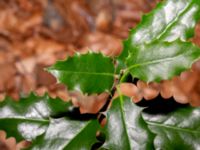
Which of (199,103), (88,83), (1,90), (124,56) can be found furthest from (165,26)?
(1,90)

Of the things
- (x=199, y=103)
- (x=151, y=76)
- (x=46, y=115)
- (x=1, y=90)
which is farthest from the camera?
(x=1, y=90)

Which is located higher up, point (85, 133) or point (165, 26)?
point (165, 26)

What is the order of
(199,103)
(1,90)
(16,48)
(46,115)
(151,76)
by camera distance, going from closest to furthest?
(151,76), (46,115), (199,103), (1,90), (16,48)

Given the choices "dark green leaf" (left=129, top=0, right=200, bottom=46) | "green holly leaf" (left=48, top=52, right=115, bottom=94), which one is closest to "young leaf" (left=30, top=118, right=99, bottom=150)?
"green holly leaf" (left=48, top=52, right=115, bottom=94)

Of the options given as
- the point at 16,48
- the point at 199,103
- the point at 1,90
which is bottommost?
the point at 199,103

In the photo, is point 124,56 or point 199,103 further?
point 199,103

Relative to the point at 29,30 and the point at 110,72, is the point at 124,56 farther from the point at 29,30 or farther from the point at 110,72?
the point at 29,30

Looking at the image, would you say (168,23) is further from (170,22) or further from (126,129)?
(126,129)
